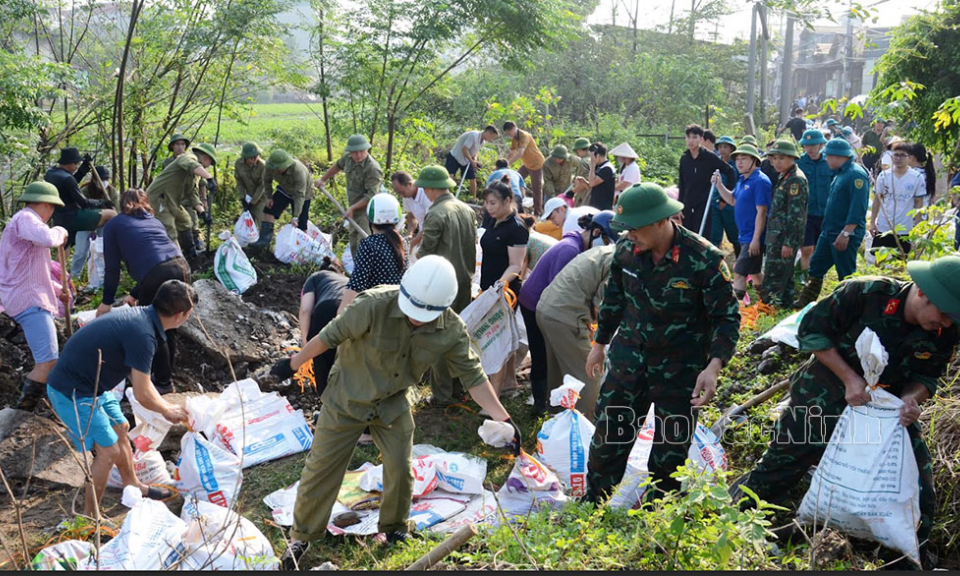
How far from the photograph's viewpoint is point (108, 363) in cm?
419

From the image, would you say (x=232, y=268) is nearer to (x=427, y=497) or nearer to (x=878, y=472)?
(x=427, y=497)

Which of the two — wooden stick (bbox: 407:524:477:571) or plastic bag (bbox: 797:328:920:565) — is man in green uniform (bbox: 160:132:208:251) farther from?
plastic bag (bbox: 797:328:920:565)

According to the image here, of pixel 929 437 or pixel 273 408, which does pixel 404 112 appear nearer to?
pixel 273 408

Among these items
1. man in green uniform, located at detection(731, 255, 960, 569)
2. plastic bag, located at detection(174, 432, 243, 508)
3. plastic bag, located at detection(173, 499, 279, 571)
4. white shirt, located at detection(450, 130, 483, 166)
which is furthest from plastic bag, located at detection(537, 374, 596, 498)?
white shirt, located at detection(450, 130, 483, 166)

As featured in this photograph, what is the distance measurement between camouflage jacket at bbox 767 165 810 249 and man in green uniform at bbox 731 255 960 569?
3.58m

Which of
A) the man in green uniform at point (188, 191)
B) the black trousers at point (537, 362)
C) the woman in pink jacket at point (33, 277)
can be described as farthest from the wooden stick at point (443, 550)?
the man in green uniform at point (188, 191)

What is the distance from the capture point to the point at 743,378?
5.66 meters

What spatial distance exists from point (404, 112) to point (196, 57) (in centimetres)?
340

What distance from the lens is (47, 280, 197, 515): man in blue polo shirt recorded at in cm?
413

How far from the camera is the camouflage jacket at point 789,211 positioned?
6.88 metres

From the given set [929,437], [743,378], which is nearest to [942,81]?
[743,378]

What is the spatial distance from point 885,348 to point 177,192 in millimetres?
7430

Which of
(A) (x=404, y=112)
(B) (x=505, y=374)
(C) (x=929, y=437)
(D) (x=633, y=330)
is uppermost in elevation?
(A) (x=404, y=112)

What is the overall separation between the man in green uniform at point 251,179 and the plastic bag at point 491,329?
4659mm
